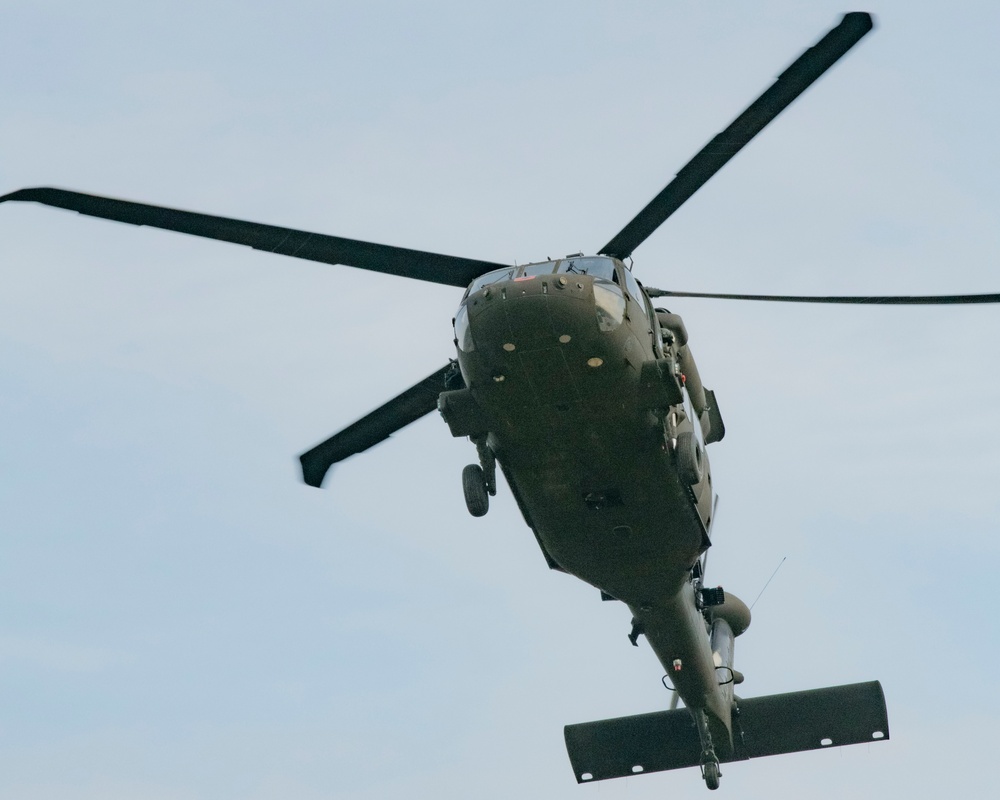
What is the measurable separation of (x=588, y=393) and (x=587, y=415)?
13.2 inches

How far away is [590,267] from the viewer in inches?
561

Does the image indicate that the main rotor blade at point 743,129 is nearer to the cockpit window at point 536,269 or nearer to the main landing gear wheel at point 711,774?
the cockpit window at point 536,269

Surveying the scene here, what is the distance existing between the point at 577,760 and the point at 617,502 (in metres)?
6.50

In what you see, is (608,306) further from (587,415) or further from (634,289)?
(587,415)

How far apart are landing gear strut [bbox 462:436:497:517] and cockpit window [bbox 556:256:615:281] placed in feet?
7.16

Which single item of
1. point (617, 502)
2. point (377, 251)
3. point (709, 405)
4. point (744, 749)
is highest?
point (377, 251)

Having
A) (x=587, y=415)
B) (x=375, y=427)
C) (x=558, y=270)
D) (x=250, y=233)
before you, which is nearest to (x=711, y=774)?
(x=375, y=427)

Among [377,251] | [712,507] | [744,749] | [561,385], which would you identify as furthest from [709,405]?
[744,749]

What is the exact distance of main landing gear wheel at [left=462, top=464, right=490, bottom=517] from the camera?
14898mm

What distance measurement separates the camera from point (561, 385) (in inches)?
541

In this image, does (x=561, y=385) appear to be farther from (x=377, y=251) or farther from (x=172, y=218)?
(x=172, y=218)

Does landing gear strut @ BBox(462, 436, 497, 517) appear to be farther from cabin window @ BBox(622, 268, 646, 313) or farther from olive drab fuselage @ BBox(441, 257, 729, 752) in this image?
cabin window @ BBox(622, 268, 646, 313)

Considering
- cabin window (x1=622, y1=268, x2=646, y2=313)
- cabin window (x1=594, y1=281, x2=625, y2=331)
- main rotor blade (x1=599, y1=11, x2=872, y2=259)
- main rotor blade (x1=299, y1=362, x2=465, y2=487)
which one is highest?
main rotor blade (x1=599, y1=11, x2=872, y2=259)

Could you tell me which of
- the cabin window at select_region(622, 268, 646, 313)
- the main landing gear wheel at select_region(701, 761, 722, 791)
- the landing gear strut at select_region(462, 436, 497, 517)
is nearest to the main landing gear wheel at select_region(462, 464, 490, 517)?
the landing gear strut at select_region(462, 436, 497, 517)
